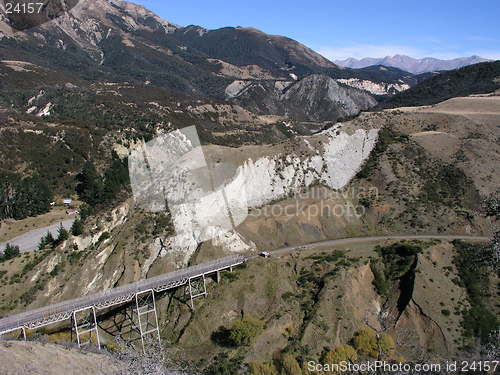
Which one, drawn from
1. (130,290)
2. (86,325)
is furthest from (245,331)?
(86,325)

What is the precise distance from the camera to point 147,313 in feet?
133

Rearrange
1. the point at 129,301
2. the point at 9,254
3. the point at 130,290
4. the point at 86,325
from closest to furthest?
the point at 86,325
the point at 130,290
the point at 129,301
the point at 9,254

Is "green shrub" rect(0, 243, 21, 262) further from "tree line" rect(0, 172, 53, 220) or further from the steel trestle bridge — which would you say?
"tree line" rect(0, 172, 53, 220)

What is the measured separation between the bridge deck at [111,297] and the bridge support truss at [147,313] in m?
0.95

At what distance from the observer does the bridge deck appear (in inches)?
1357

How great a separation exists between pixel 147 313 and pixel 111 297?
4.23 meters

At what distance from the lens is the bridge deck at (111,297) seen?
1357 inches

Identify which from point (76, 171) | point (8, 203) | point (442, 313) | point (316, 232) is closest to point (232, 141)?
point (76, 171)

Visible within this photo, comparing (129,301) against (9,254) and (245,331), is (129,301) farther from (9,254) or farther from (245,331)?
(9,254)

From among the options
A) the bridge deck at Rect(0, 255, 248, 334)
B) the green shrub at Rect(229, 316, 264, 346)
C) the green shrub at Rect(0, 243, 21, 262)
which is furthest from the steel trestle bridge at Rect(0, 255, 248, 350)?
the green shrub at Rect(0, 243, 21, 262)

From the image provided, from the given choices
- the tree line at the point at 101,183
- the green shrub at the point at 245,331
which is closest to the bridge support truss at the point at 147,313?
the green shrub at the point at 245,331

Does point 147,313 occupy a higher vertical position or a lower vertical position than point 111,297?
lower

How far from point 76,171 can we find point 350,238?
60.8 m

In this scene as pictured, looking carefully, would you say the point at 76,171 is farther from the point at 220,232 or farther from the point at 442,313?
the point at 442,313
